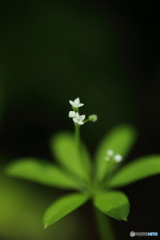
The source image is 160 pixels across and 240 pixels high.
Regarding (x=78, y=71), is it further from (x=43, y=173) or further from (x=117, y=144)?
(x=43, y=173)

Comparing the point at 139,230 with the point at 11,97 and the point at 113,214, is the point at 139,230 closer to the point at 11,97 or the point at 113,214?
the point at 113,214

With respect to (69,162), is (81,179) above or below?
below

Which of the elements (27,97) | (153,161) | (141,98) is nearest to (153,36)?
(141,98)

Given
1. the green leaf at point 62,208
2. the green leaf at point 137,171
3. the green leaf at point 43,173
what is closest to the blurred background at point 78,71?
the green leaf at point 43,173

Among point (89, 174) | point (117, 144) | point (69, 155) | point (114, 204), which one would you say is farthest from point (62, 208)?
point (117, 144)

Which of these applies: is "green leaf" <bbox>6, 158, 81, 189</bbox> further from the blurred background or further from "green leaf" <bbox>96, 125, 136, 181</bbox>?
the blurred background

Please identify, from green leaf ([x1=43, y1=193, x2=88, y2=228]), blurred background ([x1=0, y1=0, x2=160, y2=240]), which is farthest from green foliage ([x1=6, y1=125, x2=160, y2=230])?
blurred background ([x1=0, y1=0, x2=160, y2=240])

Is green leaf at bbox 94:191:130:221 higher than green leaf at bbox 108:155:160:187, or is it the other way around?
green leaf at bbox 108:155:160:187
